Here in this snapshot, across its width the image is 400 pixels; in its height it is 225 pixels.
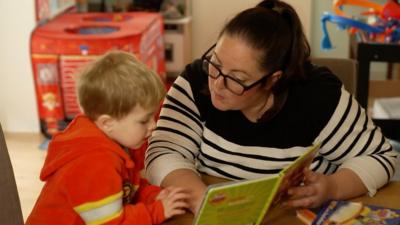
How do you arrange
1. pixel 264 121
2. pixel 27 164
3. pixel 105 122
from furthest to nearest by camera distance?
1. pixel 27 164
2. pixel 264 121
3. pixel 105 122

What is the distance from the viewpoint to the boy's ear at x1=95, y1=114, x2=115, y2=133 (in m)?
1.16

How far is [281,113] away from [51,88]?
229 cm

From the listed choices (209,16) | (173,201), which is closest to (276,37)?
(173,201)

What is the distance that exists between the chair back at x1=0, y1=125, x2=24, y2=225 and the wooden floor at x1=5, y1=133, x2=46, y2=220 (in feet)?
5.04

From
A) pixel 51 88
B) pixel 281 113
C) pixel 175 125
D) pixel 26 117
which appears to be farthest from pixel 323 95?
pixel 26 117

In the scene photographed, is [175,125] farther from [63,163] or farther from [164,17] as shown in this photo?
[164,17]

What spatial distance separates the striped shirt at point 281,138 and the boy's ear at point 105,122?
0.26 meters

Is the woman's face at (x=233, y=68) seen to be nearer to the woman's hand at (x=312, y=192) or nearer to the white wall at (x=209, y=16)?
the woman's hand at (x=312, y=192)

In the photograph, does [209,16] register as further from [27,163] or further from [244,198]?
[244,198]

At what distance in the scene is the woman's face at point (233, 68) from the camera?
1337mm

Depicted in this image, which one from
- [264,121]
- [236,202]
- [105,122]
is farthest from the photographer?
[264,121]

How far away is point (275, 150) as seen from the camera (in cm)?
144

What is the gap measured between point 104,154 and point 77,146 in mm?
55

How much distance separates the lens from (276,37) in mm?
1363
